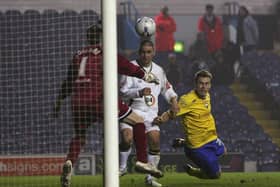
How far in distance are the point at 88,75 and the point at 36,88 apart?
Result: 8.95ft

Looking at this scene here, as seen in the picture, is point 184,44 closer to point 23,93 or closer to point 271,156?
point 271,156

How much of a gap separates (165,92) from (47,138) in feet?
11.1

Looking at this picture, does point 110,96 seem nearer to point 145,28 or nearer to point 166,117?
point 166,117

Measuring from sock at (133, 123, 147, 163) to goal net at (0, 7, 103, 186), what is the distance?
1.12 meters

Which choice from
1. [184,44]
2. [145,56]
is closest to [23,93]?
[145,56]

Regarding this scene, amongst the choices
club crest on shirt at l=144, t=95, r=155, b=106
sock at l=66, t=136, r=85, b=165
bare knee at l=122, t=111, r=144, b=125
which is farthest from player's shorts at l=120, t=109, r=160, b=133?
sock at l=66, t=136, r=85, b=165

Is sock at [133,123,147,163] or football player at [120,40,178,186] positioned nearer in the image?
sock at [133,123,147,163]

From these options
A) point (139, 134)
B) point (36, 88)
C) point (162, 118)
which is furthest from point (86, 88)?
point (36, 88)

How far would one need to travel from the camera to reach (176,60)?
42.6 ft

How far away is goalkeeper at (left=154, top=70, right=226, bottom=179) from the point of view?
638 cm

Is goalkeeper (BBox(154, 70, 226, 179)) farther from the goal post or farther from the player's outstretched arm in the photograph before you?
the goal post

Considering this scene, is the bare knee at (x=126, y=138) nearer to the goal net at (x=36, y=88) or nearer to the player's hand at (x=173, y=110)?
the player's hand at (x=173, y=110)

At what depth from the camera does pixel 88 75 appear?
5500 mm

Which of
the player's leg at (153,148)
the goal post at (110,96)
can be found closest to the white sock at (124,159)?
the player's leg at (153,148)
